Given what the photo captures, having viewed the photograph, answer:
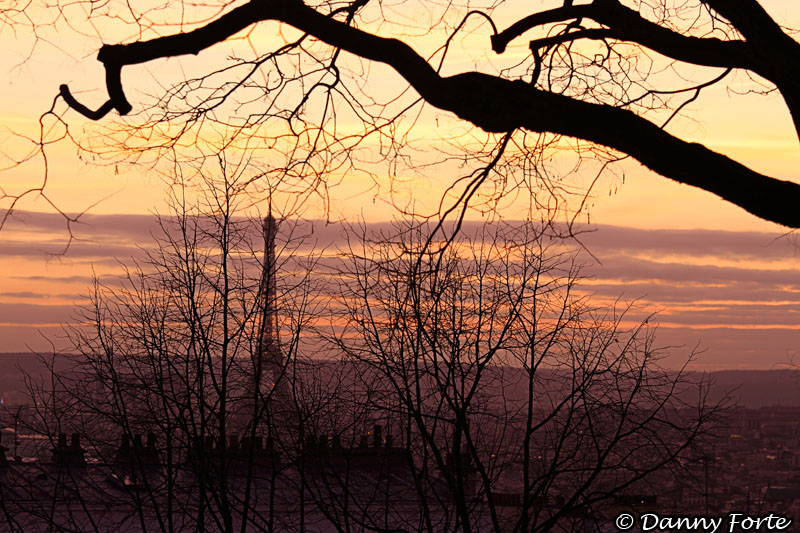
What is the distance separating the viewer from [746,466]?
14.7 metres

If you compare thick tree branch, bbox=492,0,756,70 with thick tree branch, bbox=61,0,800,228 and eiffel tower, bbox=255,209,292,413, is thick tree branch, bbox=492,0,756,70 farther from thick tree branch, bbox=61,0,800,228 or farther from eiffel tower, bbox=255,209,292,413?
eiffel tower, bbox=255,209,292,413

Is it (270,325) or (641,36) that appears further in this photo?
(270,325)

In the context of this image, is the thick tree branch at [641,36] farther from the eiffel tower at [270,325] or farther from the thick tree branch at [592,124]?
the eiffel tower at [270,325]

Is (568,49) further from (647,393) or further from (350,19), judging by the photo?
(647,393)

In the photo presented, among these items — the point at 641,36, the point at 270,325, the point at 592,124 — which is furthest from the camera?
the point at 270,325

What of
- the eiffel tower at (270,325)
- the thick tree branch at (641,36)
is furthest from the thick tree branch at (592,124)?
the eiffel tower at (270,325)

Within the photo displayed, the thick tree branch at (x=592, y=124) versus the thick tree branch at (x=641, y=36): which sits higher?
the thick tree branch at (x=641, y=36)

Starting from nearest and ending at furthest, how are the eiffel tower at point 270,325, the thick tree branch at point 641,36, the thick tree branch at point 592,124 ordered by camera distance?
1. the thick tree branch at point 592,124
2. the thick tree branch at point 641,36
3. the eiffel tower at point 270,325

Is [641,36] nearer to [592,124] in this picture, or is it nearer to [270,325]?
[592,124]

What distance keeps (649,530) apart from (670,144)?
5.87 metres

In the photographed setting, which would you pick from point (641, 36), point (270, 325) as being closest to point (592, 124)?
point (641, 36)

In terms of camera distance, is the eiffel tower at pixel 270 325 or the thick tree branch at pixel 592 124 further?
the eiffel tower at pixel 270 325

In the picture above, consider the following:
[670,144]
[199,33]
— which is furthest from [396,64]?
[670,144]

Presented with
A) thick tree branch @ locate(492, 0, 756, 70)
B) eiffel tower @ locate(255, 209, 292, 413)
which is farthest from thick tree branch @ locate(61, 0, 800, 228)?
eiffel tower @ locate(255, 209, 292, 413)
